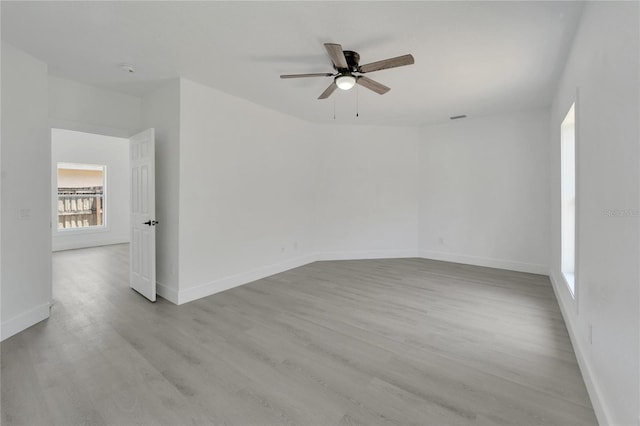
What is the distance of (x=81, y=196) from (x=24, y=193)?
614cm

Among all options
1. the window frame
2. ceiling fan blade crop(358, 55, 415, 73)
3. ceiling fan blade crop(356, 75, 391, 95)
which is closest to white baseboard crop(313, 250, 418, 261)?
ceiling fan blade crop(356, 75, 391, 95)

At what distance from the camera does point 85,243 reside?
285 inches

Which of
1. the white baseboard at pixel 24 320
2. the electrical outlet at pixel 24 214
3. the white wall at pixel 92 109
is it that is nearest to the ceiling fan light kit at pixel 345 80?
the white wall at pixel 92 109

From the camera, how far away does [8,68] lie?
264cm

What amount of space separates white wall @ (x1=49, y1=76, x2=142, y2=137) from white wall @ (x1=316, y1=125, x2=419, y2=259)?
132 inches

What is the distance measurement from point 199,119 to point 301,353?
3013mm

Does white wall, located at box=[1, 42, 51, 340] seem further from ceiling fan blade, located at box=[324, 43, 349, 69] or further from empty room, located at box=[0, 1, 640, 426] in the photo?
ceiling fan blade, located at box=[324, 43, 349, 69]

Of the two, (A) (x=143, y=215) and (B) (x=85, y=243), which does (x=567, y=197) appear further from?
(B) (x=85, y=243)

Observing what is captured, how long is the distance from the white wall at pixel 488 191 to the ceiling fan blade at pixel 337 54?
3832 mm

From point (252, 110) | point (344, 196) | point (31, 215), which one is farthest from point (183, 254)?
point (344, 196)

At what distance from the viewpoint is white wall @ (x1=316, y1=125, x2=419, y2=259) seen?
5836 mm

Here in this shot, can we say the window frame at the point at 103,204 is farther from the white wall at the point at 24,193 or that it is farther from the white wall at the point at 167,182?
the white wall at the point at 167,182

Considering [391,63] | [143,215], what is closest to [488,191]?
[391,63]

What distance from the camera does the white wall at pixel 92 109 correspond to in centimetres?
336
